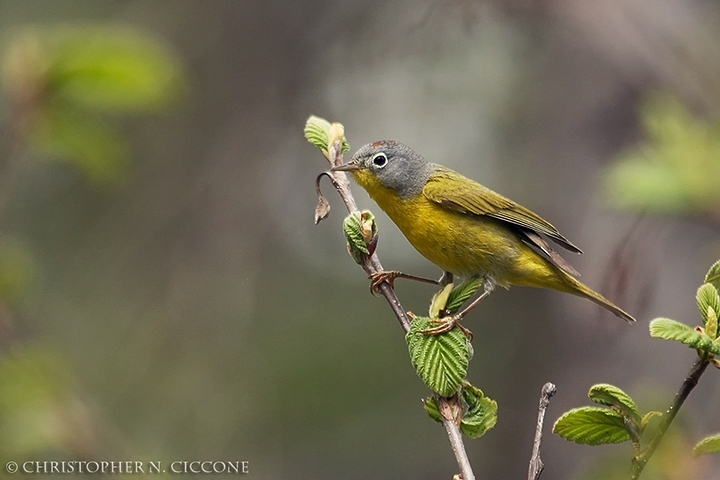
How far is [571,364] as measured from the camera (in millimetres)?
6664

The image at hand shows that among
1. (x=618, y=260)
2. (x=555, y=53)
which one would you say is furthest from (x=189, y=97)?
(x=618, y=260)

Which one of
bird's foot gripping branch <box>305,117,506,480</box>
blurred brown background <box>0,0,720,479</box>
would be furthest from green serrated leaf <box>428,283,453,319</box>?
blurred brown background <box>0,0,720,479</box>

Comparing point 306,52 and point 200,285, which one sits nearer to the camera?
point 200,285

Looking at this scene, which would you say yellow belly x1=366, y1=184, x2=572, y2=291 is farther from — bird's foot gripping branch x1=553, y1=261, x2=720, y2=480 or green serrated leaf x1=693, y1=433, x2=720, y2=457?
green serrated leaf x1=693, y1=433, x2=720, y2=457

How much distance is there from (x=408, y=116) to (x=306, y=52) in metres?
1.50

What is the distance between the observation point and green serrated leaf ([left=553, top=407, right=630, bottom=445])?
2123 mm

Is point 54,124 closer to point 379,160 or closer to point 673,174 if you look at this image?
point 379,160

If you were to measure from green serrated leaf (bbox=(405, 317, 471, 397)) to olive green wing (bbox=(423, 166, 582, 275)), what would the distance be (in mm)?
2066

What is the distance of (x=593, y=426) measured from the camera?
216cm

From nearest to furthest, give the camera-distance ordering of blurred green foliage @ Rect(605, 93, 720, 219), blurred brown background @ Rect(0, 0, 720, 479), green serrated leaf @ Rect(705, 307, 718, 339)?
1. green serrated leaf @ Rect(705, 307, 718, 339)
2. blurred green foliage @ Rect(605, 93, 720, 219)
3. blurred brown background @ Rect(0, 0, 720, 479)

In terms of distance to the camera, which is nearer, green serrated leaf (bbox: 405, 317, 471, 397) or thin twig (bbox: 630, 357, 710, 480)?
thin twig (bbox: 630, 357, 710, 480)

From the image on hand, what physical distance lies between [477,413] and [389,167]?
235 cm

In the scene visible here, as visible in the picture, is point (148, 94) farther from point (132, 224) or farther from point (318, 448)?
point (318, 448)

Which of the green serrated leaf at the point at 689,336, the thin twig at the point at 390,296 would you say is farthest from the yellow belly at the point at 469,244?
the green serrated leaf at the point at 689,336
